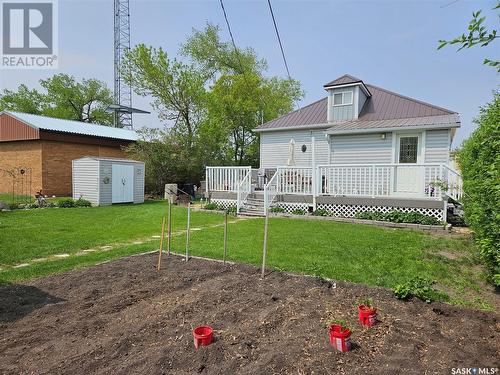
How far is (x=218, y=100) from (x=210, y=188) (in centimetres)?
1291

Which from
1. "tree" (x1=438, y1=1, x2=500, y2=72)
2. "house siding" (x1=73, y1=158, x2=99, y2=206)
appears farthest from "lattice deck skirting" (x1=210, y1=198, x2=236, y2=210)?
"tree" (x1=438, y1=1, x2=500, y2=72)

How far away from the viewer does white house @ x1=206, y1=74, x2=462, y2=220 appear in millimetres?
9641

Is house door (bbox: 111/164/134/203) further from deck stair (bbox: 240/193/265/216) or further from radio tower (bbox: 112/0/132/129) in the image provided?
radio tower (bbox: 112/0/132/129)

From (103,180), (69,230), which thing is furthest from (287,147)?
(69,230)

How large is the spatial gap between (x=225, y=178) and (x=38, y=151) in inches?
458

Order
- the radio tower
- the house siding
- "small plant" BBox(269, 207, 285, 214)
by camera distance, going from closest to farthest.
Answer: "small plant" BBox(269, 207, 285, 214), the house siding, the radio tower

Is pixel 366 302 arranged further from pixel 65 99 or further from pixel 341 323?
pixel 65 99

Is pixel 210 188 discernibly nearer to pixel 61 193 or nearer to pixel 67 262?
pixel 67 262

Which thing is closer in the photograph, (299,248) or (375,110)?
(299,248)

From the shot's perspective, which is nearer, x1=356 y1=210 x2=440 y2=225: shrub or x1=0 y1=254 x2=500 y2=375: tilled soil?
x1=0 y1=254 x2=500 y2=375: tilled soil

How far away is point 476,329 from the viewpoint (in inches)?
110

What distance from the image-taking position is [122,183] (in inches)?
619

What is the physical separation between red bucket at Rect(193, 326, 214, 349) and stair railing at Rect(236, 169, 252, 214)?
9.10 m

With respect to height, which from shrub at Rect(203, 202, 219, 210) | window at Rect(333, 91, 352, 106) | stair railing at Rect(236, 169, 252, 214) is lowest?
shrub at Rect(203, 202, 219, 210)
